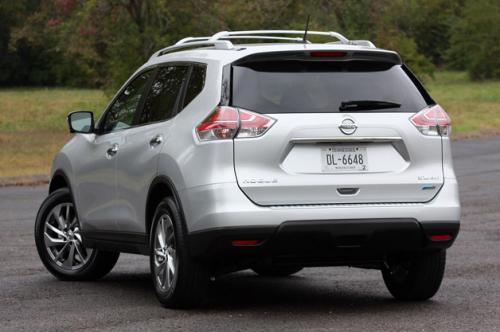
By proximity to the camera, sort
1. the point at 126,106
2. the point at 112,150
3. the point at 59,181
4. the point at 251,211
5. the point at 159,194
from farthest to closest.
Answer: the point at 59,181 < the point at 126,106 < the point at 112,150 < the point at 159,194 < the point at 251,211

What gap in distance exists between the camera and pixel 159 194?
8.84 m

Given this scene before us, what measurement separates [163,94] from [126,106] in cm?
69

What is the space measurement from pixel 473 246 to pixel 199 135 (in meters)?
4.74

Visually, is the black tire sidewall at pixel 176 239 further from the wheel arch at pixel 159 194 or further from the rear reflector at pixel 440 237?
the rear reflector at pixel 440 237

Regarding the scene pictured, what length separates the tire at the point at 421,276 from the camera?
8.84 meters

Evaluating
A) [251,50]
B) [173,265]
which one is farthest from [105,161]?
[251,50]

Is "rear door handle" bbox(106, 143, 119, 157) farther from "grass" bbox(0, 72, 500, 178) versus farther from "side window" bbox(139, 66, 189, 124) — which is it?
"grass" bbox(0, 72, 500, 178)

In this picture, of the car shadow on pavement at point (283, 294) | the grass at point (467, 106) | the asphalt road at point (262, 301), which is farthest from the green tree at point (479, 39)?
the car shadow on pavement at point (283, 294)

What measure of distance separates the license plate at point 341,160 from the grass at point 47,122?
15.5 meters

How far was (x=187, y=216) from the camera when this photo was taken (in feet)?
27.2

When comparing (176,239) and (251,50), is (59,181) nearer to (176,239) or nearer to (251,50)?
(176,239)

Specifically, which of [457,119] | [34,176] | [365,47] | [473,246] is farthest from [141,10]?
[365,47]

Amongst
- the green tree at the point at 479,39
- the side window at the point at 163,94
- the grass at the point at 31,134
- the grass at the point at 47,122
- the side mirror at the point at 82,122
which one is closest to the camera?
the side window at the point at 163,94

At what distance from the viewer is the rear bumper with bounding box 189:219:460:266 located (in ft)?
26.3
